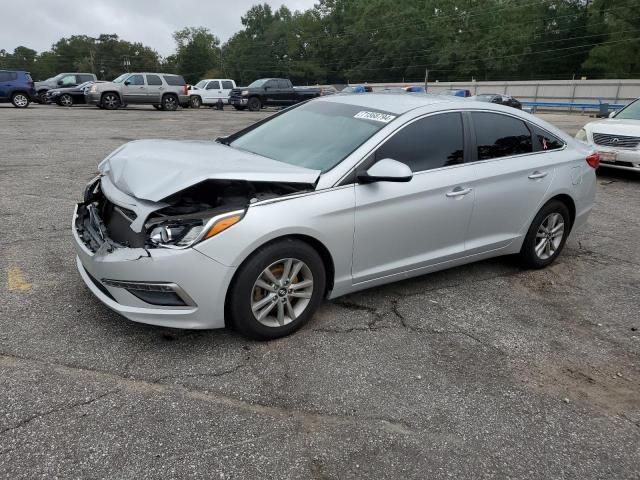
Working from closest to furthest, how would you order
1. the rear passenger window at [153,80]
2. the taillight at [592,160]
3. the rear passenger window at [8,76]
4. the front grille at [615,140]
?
1. the taillight at [592,160]
2. the front grille at [615,140]
3. the rear passenger window at [8,76]
4. the rear passenger window at [153,80]

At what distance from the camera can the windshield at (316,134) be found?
12.5 feet

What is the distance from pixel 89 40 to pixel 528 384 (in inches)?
5126

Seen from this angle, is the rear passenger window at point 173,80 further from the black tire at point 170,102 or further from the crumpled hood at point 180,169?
the crumpled hood at point 180,169

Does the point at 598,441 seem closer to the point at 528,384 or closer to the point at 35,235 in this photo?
the point at 528,384

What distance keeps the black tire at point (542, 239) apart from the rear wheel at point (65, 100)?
2692cm

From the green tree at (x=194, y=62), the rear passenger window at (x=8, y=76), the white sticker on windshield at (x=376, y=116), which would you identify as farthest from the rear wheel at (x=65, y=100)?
the green tree at (x=194, y=62)

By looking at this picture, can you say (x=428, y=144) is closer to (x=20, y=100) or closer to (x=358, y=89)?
(x=358, y=89)

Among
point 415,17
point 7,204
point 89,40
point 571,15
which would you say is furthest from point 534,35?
point 89,40

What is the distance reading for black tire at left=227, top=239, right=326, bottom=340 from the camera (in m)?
3.18

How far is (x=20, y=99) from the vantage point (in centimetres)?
2391

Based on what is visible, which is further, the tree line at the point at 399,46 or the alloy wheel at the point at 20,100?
the tree line at the point at 399,46

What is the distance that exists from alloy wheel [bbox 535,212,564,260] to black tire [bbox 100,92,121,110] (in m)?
23.4

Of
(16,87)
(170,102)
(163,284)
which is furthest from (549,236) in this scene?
(16,87)

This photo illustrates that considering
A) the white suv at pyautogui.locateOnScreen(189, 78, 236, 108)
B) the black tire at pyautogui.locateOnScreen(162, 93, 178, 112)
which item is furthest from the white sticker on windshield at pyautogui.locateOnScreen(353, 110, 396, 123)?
the white suv at pyautogui.locateOnScreen(189, 78, 236, 108)
